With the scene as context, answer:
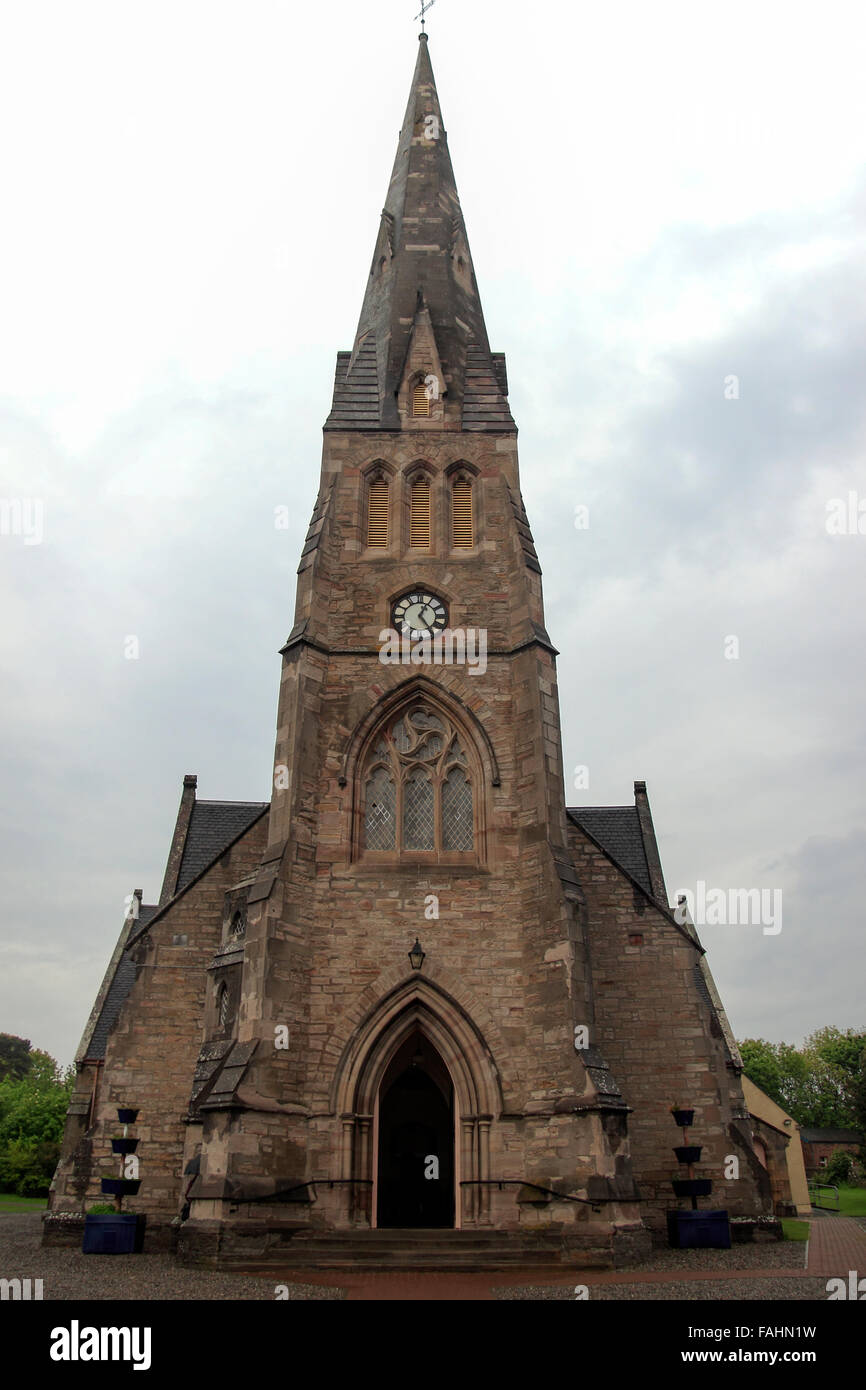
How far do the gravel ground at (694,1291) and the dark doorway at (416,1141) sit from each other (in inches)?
249

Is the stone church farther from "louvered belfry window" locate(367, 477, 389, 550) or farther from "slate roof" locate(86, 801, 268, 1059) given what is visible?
"slate roof" locate(86, 801, 268, 1059)

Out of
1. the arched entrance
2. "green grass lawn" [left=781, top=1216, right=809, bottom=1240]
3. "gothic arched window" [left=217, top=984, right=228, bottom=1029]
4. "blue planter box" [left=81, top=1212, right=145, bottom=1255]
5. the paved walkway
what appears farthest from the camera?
"green grass lawn" [left=781, top=1216, right=809, bottom=1240]

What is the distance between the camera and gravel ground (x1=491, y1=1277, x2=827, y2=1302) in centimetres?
939

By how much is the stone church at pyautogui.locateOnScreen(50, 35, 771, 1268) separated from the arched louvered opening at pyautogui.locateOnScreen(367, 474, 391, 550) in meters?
0.07

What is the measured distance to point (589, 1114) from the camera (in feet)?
46.3

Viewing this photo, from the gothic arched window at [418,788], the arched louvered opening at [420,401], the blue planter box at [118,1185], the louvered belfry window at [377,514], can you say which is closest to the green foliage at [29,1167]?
the blue planter box at [118,1185]

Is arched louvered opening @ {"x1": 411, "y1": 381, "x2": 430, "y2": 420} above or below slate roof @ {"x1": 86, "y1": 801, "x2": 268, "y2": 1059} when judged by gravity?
above

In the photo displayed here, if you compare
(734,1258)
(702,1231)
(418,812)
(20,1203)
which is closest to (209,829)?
(418,812)

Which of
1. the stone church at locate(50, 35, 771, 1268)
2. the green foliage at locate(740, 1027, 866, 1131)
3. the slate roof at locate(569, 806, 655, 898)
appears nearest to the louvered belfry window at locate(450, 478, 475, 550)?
the stone church at locate(50, 35, 771, 1268)

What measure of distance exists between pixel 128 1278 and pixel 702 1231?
9123mm

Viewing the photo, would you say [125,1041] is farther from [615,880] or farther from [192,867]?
[615,880]

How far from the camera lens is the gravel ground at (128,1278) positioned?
1014 centimetres
